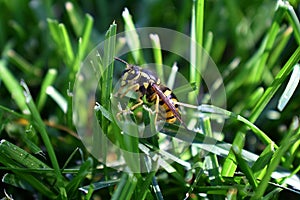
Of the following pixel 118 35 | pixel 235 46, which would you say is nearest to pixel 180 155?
pixel 118 35

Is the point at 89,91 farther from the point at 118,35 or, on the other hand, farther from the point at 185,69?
the point at 185,69

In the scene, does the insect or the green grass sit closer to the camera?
the green grass

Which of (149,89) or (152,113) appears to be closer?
(152,113)

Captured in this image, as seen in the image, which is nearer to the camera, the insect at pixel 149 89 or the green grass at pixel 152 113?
the green grass at pixel 152 113
